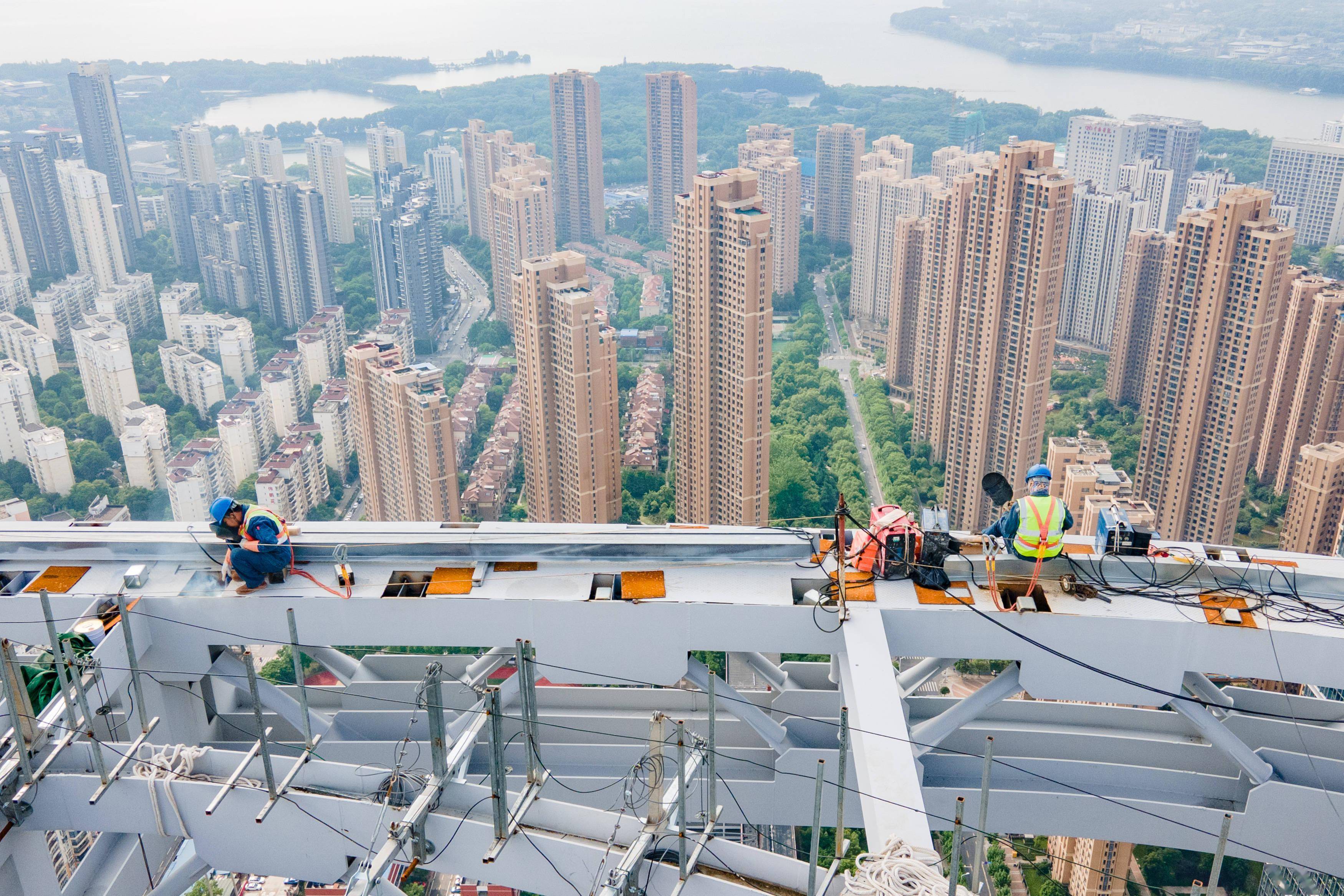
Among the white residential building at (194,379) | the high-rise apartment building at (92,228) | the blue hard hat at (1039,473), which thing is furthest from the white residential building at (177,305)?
the blue hard hat at (1039,473)

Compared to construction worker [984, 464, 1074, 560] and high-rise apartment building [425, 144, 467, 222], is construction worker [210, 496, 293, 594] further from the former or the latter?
high-rise apartment building [425, 144, 467, 222]

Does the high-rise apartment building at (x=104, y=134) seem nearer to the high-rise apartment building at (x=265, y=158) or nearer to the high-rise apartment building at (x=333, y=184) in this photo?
the high-rise apartment building at (x=265, y=158)

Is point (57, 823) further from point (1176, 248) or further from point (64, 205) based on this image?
point (64, 205)

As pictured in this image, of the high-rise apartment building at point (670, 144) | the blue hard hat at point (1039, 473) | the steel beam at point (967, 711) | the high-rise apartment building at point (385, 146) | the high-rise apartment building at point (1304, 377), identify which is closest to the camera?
the steel beam at point (967, 711)

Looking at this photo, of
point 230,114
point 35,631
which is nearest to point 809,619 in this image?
point 35,631

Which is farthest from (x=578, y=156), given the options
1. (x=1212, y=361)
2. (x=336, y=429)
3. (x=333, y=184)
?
(x=1212, y=361)
